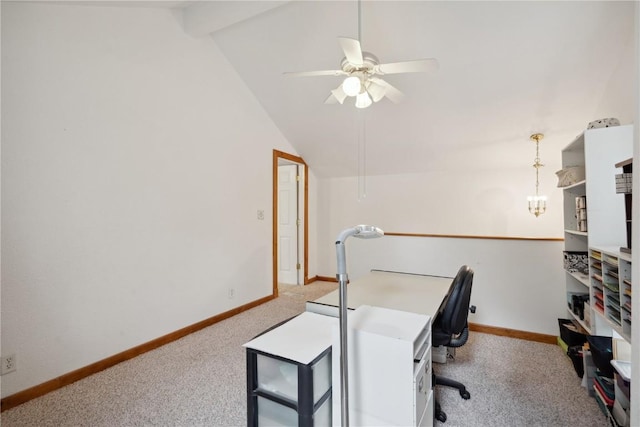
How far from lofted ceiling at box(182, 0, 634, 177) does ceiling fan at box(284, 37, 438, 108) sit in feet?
2.54

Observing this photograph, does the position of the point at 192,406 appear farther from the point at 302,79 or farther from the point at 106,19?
the point at 302,79

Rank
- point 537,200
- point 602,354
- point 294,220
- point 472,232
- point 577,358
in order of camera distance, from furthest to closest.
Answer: point 294,220
point 472,232
point 537,200
point 577,358
point 602,354

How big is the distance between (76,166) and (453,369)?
3133 millimetres

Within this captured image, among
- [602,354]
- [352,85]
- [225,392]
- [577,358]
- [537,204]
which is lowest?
[225,392]

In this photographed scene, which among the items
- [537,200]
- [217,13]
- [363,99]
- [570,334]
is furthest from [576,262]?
[217,13]

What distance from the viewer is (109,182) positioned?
7.48 ft

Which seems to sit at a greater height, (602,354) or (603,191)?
(603,191)

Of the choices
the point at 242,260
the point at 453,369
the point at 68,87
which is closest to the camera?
the point at 68,87

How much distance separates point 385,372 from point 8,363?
90.2 inches

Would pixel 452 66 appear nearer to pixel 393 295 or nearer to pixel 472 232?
pixel 393 295

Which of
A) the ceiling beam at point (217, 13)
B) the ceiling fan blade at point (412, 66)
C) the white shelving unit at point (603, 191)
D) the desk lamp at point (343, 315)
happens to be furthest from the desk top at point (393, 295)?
the ceiling beam at point (217, 13)

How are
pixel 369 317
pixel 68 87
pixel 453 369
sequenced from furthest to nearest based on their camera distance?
pixel 453 369 < pixel 68 87 < pixel 369 317

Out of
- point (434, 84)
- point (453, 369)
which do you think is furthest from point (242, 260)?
point (434, 84)

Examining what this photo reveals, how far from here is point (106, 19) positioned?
7.37ft
